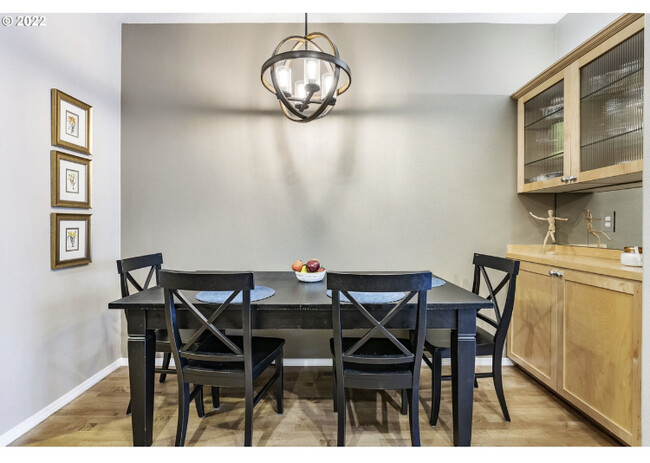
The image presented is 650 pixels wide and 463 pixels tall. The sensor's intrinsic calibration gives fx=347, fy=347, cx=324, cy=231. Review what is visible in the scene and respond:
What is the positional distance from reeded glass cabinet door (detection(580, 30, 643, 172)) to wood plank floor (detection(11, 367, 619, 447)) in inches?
57.8

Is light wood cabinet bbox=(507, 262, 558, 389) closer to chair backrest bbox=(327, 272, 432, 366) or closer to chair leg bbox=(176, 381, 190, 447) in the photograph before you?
chair backrest bbox=(327, 272, 432, 366)

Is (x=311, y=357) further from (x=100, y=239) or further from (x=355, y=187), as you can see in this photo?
(x=100, y=239)

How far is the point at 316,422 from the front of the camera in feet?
6.36

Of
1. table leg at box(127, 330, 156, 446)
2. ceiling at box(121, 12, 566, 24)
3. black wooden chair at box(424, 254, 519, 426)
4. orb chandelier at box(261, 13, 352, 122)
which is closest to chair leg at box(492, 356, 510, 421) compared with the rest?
black wooden chair at box(424, 254, 519, 426)

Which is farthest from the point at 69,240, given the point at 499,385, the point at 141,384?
the point at 499,385

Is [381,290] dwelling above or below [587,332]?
above

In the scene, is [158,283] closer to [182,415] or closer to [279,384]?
[182,415]

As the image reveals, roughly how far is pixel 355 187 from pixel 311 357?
1374 mm

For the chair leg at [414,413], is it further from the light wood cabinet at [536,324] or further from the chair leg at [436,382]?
the light wood cabinet at [536,324]

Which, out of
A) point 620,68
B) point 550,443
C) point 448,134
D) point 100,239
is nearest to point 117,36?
point 100,239

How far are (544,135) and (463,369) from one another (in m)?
1.82

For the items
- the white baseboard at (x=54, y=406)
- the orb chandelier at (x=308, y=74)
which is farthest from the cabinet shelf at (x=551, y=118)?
the white baseboard at (x=54, y=406)

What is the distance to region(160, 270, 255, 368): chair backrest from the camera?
1.43 meters

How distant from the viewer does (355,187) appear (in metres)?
2.71
